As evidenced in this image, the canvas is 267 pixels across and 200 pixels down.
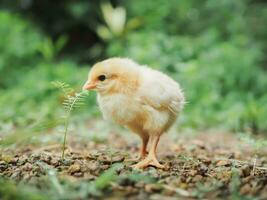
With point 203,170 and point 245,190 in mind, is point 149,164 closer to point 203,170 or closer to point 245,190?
point 203,170

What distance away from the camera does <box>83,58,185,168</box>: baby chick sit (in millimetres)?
3656

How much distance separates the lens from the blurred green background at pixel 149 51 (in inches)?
275

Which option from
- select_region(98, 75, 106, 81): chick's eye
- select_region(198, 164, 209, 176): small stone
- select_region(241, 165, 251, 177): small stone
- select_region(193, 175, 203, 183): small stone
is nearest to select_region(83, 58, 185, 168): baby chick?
select_region(98, 75, 106, 81): chick's eye

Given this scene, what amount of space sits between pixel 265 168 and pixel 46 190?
160 cm

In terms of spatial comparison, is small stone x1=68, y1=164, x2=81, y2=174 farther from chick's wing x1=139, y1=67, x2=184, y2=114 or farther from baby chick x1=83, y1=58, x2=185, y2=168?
chick's wing x1=139, y1=67, x2=184, y2=114

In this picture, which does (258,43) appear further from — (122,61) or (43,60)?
(122,61)

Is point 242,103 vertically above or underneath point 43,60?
underneath

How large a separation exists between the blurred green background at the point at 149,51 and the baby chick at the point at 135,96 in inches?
74.5

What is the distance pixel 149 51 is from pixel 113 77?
4.99 meters

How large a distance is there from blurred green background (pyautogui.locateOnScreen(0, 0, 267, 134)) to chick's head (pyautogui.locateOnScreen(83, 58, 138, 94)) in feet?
6.11

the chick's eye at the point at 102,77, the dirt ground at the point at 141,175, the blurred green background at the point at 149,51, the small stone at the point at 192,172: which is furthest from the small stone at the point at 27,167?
the blurred green background at the point at 149,51

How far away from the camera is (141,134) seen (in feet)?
13.2

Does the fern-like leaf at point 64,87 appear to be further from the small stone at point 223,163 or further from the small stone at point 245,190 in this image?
the small stone at point 245,190

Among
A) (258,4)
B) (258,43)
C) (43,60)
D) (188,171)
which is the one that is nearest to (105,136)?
(188,171)
